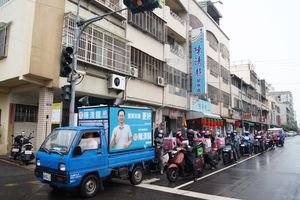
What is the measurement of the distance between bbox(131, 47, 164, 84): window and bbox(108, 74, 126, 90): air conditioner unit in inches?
93.2

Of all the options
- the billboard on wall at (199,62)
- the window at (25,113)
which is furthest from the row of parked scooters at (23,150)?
the billboard on wall at (199,62)

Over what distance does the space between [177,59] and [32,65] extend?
15.4m

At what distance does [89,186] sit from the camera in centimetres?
742

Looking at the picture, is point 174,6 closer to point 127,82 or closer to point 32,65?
point 127,82

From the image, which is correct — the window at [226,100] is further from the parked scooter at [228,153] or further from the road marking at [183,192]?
the road marking at [183,192]

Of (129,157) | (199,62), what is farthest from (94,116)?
(199,62)

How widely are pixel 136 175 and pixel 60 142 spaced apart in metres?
2.92

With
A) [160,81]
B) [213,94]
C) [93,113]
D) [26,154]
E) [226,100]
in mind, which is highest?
[213,94]

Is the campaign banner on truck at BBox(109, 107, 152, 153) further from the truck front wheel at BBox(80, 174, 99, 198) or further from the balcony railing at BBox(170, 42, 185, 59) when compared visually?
the balcony railing at BBox(170, 42, 185, 59)

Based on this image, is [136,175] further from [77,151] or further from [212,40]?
[212,40]

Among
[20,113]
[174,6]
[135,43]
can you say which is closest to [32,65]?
[20,113]

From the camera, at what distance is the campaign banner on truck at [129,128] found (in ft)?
27.7

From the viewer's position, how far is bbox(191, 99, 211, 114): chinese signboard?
27.7m

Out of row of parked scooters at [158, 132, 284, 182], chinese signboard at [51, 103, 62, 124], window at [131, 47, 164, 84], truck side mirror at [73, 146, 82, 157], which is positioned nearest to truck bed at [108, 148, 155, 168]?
row of parked scooters at [158, 132, 284, 182]
